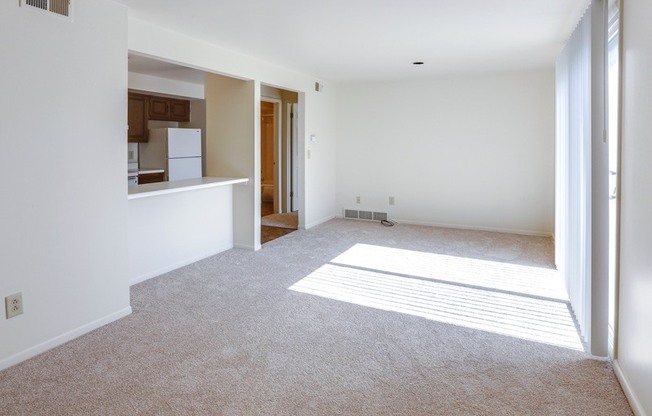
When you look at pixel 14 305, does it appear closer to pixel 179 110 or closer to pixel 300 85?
pixel 300 85

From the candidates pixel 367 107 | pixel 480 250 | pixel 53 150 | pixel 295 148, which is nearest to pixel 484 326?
pixel 480 250

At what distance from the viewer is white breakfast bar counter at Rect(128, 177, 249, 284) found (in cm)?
395

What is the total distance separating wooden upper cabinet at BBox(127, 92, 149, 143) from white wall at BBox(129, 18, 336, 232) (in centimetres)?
249

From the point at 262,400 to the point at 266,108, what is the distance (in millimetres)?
6649

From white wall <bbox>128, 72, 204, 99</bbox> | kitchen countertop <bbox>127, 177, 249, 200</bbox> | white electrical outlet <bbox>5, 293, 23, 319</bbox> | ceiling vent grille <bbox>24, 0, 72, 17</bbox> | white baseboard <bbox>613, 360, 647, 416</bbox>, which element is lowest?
white baseboard <bbox>613, 360, 647, 416</bbox>

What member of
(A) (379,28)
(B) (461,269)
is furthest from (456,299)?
(A) (379,28)

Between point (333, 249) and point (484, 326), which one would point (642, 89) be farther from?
point (333, 249)

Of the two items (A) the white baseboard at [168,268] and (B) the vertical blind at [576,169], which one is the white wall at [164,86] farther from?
(B) the vertical blind at [576,169]

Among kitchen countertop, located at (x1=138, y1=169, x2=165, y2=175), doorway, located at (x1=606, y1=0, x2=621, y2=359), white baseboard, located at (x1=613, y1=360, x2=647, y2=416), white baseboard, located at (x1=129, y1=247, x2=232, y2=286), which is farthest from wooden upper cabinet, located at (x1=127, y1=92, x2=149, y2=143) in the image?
white baseboard, located at (x1=613, y1=360, x2=647, y2=416)

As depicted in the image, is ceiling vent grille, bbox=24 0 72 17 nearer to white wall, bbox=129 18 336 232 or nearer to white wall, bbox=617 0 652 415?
white wall, bbox=129 18 336 232

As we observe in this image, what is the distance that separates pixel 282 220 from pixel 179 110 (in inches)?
101

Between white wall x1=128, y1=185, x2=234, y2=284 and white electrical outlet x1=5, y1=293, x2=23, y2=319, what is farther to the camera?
white wall x1=128, y1=185, x2=234, y2=284

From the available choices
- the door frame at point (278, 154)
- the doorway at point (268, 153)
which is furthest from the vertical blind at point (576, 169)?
the doorway at point (268, 153)

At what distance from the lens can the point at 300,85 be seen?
19.6ft
